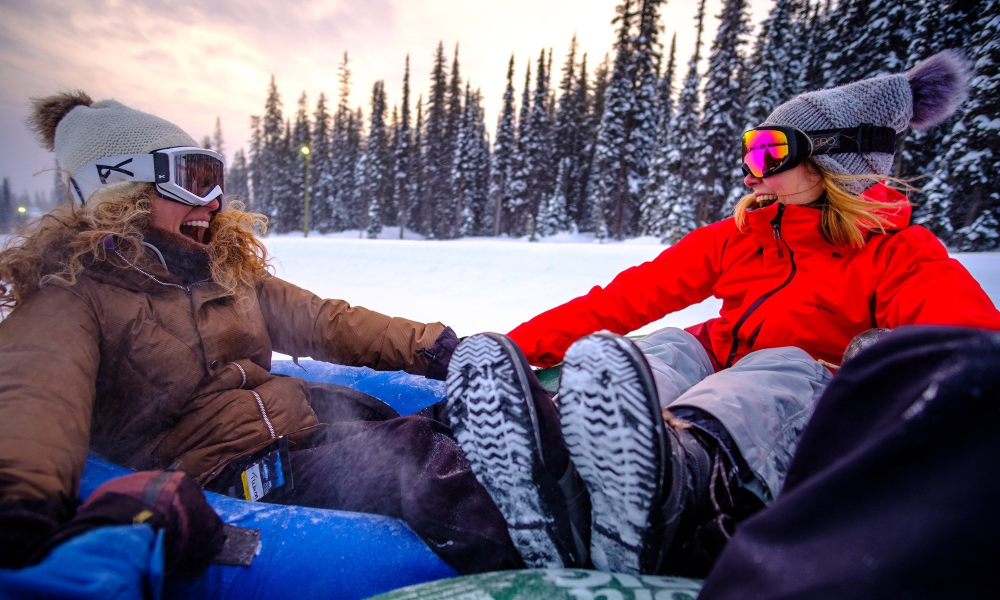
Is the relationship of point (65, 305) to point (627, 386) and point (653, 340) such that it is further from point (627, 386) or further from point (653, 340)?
point (653, 340)

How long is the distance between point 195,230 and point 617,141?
23.6 meters

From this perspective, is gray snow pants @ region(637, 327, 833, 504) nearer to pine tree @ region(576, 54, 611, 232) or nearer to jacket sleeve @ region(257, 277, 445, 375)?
jacket sleeve @ region(257, 277, 445, 375)

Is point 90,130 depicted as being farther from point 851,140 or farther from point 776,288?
point 851,140

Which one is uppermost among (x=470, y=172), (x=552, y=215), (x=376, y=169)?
(x=376, y=169)

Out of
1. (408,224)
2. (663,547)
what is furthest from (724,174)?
(408,224)

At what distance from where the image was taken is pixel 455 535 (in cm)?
116

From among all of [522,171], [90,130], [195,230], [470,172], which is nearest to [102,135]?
[90,130]

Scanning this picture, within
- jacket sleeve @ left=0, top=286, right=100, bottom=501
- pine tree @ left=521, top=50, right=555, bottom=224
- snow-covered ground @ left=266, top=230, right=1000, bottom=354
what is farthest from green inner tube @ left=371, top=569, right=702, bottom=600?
pine tree @ left=521, top=50, right=555, bottom=224

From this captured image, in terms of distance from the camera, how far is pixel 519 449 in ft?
3.30

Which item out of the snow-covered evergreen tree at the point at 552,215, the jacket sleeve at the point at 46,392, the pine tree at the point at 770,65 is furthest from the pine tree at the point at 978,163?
the snow-covered evergreen tree at the point at 552,215

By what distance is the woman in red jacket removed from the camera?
0.96 m

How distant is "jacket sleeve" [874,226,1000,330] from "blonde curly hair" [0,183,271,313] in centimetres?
224

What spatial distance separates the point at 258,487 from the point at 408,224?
115ft

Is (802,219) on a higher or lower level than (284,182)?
lower
